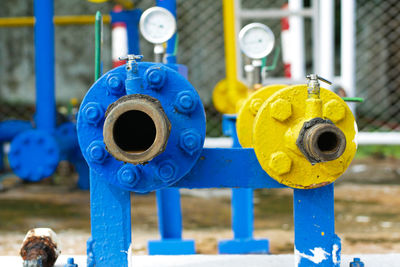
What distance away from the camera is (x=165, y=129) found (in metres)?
1.02

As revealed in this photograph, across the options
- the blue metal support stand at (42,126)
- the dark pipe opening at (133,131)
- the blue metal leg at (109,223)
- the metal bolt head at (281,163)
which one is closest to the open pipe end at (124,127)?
the dark pipe opening at (133,131)

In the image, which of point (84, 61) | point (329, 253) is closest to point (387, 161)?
point (84, 61)

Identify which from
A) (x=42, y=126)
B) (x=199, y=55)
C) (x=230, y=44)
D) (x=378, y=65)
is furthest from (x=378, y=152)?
(x=42, y=126)

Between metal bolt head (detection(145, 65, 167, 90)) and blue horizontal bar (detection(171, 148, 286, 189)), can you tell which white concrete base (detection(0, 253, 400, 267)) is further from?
metal bolt head (detection(145, 65, 167, 90))

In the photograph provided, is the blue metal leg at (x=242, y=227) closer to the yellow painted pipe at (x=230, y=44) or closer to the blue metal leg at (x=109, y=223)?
the yellow painted pipe at (x=230, y=44)

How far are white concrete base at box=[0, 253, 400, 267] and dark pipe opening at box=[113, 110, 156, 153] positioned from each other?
1.30ft

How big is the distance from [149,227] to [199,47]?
4122 millimetres

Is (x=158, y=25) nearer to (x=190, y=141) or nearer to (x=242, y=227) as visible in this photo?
(x=190, y=141)

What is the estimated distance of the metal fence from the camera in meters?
6.50

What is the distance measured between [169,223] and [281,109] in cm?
132

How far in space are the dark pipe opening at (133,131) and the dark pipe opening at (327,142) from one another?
409 millimetres

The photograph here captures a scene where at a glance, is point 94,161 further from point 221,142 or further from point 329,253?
point 221,142

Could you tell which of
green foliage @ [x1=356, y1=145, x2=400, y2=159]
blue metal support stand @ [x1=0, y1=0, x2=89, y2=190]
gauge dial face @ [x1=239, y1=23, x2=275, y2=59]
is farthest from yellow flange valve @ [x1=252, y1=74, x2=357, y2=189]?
green foliage @ [x1=356, y1=145, x2=400, y2=159]

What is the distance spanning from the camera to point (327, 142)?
1.08 meters
